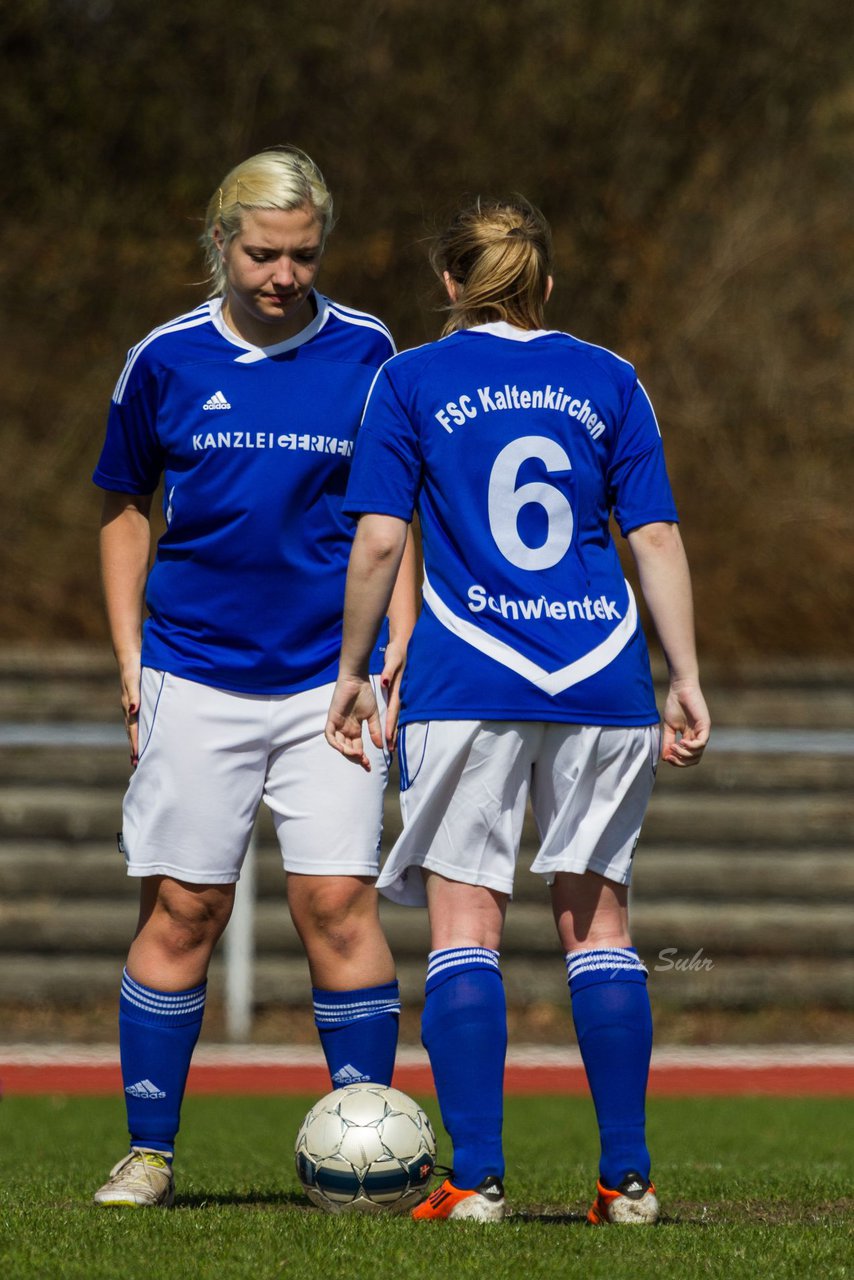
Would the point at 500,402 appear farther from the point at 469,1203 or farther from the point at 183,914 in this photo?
the point at 469,1203

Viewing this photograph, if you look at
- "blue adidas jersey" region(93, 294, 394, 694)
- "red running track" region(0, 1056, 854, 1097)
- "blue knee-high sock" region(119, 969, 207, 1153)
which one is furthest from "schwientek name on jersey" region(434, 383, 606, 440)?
"red running track" region(0, 1056, 854, 1097)

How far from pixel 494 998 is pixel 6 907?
7.15 metres

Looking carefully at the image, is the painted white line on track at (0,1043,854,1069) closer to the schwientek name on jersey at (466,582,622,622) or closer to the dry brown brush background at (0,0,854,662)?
the dry brown brush background at (0,0,854,662)

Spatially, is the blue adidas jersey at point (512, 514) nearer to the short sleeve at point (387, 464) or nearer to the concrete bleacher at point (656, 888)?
the short sleeve at point (387, 464)

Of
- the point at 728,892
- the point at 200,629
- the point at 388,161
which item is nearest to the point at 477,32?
the point at 388,161

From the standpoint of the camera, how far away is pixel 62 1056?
9344 mm

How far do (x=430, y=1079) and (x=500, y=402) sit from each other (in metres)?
5.25

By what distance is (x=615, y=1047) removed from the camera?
374 cm

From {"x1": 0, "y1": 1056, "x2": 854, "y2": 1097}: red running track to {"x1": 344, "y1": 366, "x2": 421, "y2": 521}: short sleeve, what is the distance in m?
4.84

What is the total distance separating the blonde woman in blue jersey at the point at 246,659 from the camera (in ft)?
13.4

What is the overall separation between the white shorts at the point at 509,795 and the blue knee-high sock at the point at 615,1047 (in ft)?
0.63

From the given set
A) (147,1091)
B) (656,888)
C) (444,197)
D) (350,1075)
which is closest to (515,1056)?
(656,888)

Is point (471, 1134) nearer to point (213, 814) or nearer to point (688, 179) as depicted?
point (213, 814)

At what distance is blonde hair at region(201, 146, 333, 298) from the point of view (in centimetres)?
404
